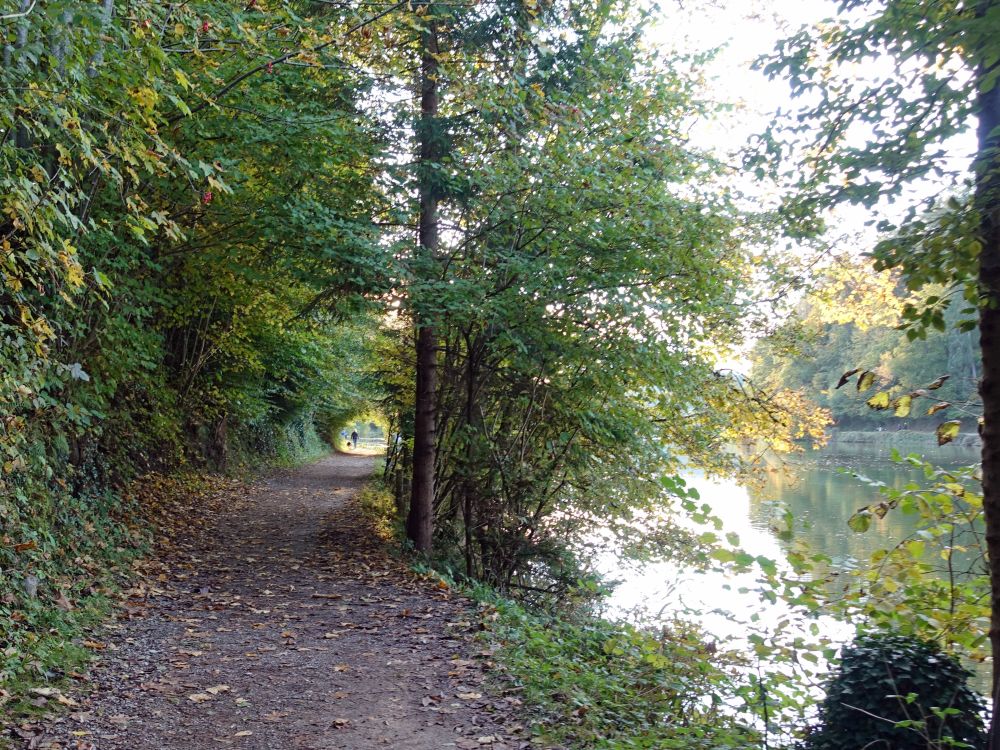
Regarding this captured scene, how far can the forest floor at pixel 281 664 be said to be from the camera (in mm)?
4875

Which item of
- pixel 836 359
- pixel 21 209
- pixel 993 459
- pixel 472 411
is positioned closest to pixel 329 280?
pixel 472 411

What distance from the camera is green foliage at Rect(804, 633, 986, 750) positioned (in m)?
4.07

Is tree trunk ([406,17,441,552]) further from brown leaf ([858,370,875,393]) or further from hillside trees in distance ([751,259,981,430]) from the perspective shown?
brown leaf ([858,370,875,393])

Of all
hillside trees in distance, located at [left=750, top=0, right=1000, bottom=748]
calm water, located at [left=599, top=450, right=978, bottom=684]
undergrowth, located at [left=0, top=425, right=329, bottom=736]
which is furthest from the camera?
calm water, located at [left=599, top=450, right=978, bottom=684]

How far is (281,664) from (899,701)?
180 inches

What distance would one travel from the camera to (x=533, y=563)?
11695 mm

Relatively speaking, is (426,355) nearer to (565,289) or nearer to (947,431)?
(565,289)

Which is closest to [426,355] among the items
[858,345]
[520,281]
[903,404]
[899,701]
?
[520,281]

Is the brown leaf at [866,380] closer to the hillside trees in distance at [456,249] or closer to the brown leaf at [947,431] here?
the brown leaf at [947,431]

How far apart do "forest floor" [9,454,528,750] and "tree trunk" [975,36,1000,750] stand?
2807mm

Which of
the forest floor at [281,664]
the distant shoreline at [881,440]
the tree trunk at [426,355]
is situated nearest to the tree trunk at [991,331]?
the forest floor at [281,664]

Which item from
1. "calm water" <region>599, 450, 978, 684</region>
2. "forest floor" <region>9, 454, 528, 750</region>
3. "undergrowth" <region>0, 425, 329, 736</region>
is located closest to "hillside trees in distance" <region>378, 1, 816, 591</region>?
"calm water" <region>599, 450, 978, 684</region>

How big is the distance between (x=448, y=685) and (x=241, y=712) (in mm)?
1514

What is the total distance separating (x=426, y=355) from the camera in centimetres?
1088
